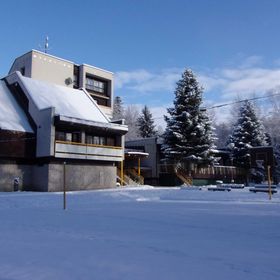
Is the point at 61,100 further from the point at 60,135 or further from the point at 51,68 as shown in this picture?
the point at 51,68

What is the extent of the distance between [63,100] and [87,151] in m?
6.77

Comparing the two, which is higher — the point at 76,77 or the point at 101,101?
the point at 76,77

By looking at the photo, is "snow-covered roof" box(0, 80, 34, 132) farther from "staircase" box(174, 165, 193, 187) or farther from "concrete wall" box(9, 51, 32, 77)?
"staircase" box(174, 165, 193, 187)

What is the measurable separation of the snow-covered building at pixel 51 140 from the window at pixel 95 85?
18.8 m

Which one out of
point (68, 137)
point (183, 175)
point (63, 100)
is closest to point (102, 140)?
point (68, 137)

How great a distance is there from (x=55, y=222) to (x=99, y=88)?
48.3 metres

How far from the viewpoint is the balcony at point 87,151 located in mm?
31766

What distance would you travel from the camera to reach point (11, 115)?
1288 inches

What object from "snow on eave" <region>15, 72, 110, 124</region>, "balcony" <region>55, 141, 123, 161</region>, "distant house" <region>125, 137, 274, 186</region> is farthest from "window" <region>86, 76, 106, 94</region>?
"balcony" <region>55, 141, 123, 161</region>

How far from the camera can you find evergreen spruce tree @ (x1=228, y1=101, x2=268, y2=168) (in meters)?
50.5

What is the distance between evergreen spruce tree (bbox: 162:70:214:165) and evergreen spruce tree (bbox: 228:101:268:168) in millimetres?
7822

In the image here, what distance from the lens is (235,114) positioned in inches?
2864

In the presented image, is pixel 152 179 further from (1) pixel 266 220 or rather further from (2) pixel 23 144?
(1) pixel 266 220

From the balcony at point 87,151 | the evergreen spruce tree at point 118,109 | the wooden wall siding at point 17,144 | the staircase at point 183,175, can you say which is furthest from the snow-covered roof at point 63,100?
the evergreen spruce tree at point 118,109
